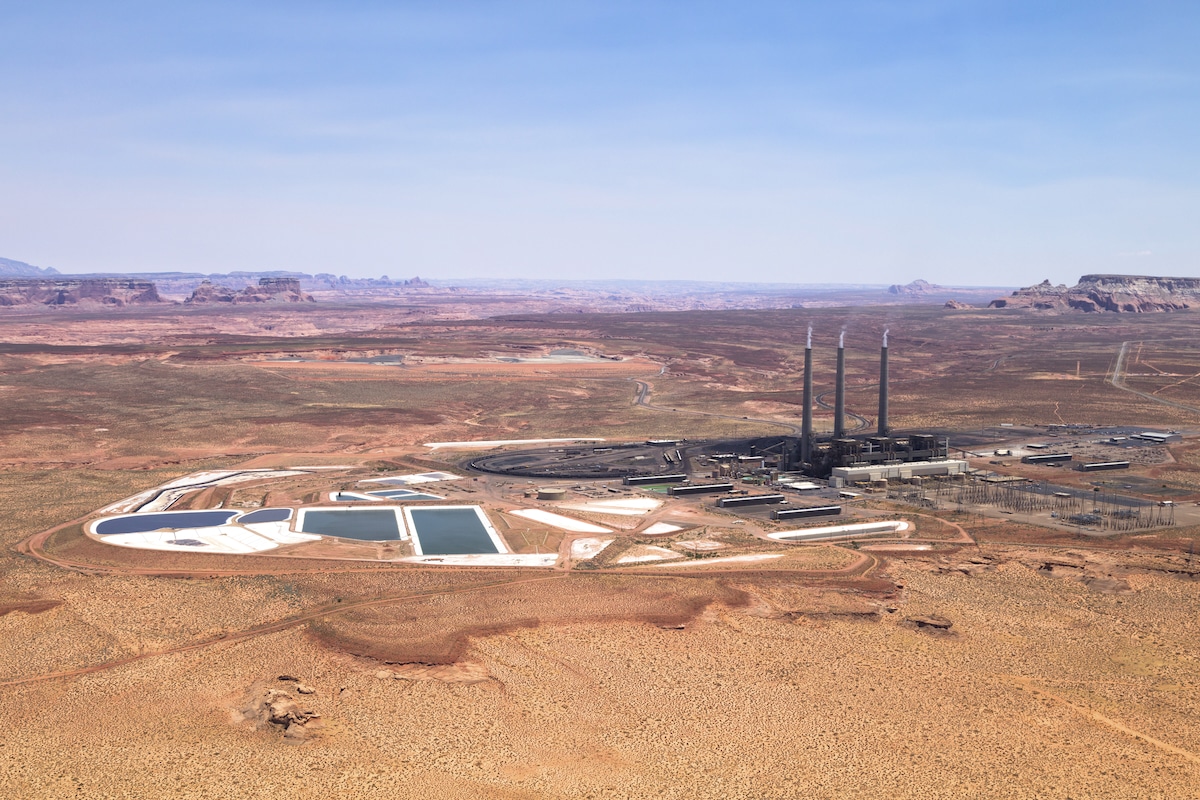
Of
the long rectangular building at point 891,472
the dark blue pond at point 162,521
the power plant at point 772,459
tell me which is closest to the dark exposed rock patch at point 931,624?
the long rectangular building at point 891,472

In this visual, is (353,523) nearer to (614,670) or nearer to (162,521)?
(162,521)

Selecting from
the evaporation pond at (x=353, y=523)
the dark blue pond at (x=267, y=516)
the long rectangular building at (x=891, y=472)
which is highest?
the long rectangular building at (x=891, y=472)

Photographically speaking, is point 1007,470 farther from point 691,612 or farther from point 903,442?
point 691,612

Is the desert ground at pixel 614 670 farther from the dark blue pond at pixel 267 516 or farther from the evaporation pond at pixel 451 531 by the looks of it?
the dark blue pond at pixel 267 516

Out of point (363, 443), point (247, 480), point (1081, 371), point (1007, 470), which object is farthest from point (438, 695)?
point (1081, 371)

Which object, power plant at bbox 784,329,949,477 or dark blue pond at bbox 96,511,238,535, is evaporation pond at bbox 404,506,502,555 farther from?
power plant at bbox 784,329,949,477
